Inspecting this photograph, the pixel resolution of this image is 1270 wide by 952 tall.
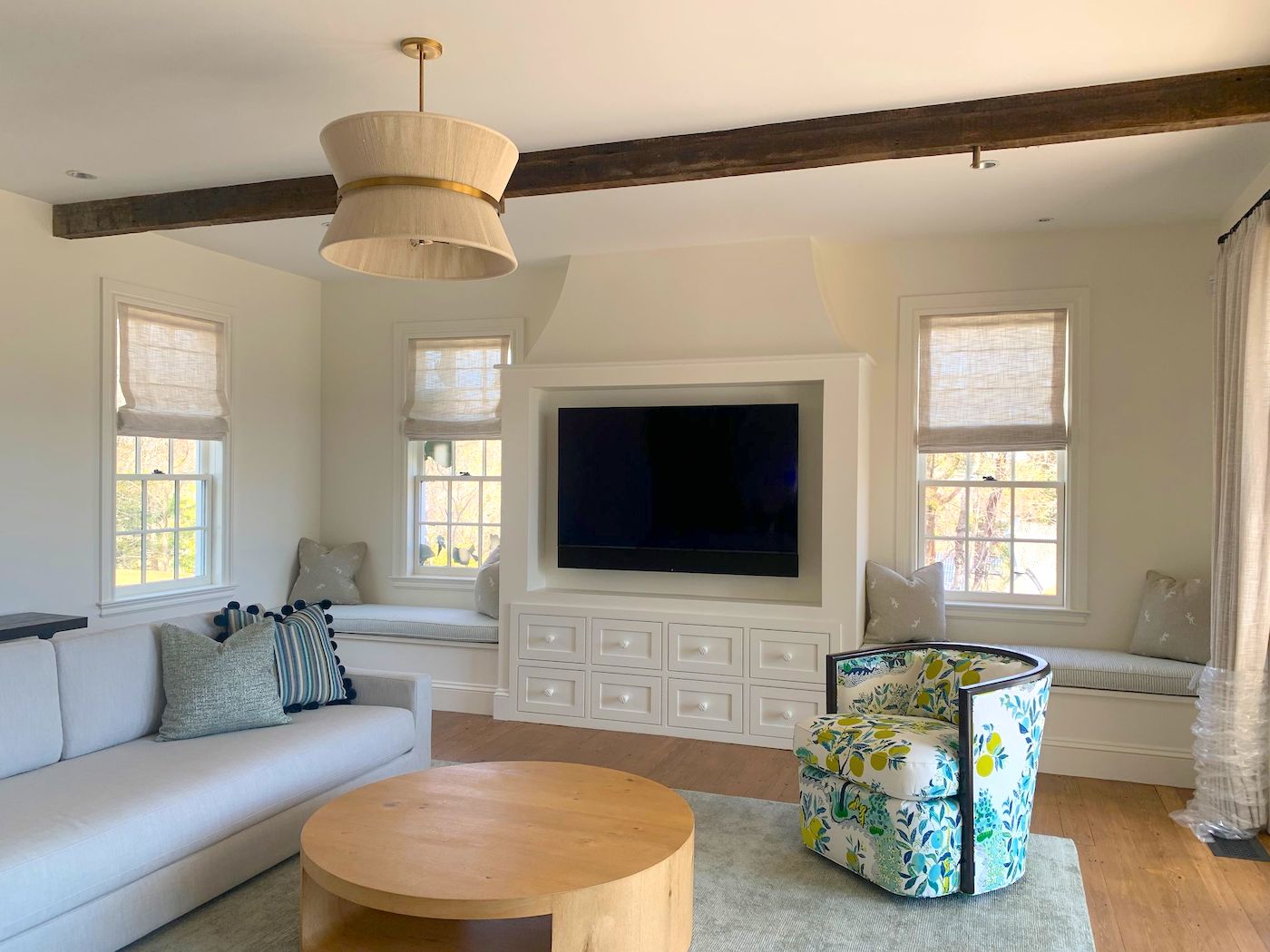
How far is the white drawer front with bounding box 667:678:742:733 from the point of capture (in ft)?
16.7

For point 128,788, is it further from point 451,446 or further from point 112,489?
point 451,446

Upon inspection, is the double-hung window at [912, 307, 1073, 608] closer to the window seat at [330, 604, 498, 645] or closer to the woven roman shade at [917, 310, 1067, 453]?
the woven roman shade at [917, 310, 1067, 453]

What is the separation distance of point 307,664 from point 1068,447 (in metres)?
3.80

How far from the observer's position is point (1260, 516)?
3654 mm

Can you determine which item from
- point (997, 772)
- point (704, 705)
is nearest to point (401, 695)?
point (704, 705)

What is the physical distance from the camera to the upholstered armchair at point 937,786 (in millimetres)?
3105

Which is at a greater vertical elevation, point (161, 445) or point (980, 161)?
point (980, 161)

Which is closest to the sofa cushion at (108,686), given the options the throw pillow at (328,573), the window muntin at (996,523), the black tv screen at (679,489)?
the black tv screen at (679,489)

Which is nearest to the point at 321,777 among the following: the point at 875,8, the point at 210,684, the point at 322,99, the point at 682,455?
the point at 210,684

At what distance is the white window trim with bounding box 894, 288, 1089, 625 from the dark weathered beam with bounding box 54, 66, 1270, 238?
1.79m

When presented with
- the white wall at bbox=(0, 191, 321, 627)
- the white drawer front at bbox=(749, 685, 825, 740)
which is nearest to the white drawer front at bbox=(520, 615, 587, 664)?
the white drawer front at bbox=(749, 685, 825, 740)

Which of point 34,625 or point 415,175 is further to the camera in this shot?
point 34,625

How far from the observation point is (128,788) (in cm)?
283

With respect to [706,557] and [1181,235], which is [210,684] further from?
[1181,235]
